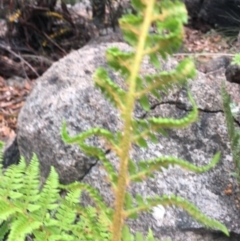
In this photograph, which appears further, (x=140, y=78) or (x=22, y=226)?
(x=22, y=226)

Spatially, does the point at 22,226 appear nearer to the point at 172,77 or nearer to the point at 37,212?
the point at 37,212

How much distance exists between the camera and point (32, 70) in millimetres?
4941

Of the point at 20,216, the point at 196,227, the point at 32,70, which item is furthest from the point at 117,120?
the point at 32,70

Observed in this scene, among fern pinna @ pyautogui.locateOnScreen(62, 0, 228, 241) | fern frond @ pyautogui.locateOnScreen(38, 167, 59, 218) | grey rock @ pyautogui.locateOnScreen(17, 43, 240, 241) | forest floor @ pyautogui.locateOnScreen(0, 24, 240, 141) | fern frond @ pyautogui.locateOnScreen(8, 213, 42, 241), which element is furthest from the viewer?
forest floor @ pyautogui.locateOnScreen(0, 24, 240, 141)

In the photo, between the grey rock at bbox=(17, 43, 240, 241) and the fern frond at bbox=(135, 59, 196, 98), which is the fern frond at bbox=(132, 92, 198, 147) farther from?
the grey rock at bbox=(17, 43, 240, 241)

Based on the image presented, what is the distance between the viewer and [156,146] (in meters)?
2.47

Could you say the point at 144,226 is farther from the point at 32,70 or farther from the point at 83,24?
the point at 83,24

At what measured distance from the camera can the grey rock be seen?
229 cm

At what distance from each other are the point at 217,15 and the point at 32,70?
3.60 m

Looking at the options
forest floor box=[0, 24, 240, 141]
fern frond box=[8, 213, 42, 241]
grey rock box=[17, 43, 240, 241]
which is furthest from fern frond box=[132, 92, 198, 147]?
forest floor box=[0, 24, 240, 141]

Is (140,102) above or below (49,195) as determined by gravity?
above

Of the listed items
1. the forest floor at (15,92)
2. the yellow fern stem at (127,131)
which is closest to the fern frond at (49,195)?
the yellow fern stem at (127,131)

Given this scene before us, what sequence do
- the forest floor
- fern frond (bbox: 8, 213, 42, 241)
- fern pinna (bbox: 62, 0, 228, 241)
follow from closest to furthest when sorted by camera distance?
fern pinna (bbox: 62, 0, 228, 241)
fern frond (bbox: 8, 213, 42, 241)
the forest floor

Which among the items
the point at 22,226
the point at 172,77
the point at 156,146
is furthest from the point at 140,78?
the point at 156,146
